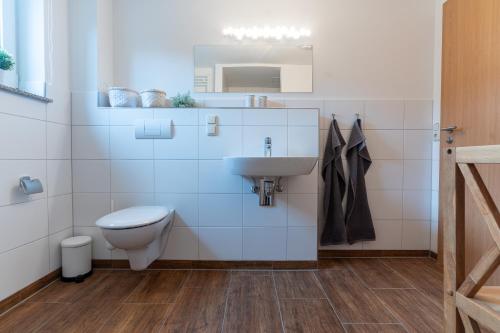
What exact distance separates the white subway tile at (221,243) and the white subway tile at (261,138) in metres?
0.59

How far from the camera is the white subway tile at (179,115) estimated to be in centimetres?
185

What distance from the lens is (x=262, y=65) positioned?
2.09m

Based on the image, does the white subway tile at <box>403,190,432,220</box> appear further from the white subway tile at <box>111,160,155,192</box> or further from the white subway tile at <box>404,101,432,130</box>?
the white subway tile at <box>111,160,155,192</box>

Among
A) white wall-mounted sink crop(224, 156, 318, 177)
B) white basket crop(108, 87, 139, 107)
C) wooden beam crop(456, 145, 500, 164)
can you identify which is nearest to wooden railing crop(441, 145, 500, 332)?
wooden beam crop(456, 145, 500, 164)

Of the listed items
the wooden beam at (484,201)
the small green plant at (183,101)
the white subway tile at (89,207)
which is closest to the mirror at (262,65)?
the small green plant at (183,101)

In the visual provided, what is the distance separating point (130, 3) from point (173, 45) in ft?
1.55

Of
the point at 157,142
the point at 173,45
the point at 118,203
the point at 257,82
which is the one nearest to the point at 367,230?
the point at 257,82

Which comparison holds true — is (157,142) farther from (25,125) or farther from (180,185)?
(25,125)

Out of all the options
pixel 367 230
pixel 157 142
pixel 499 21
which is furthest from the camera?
pixel 367 230

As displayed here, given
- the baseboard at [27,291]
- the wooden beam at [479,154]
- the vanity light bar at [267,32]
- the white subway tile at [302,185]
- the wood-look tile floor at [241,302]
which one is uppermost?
the vanity light bar at [267,32]

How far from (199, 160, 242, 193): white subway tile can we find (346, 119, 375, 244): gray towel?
0.88 meters

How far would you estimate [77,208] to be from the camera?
1.87 m

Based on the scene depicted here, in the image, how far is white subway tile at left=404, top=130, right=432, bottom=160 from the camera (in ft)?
6.79

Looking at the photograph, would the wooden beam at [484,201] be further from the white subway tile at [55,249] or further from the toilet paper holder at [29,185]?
the white subway tile at [55,249]
